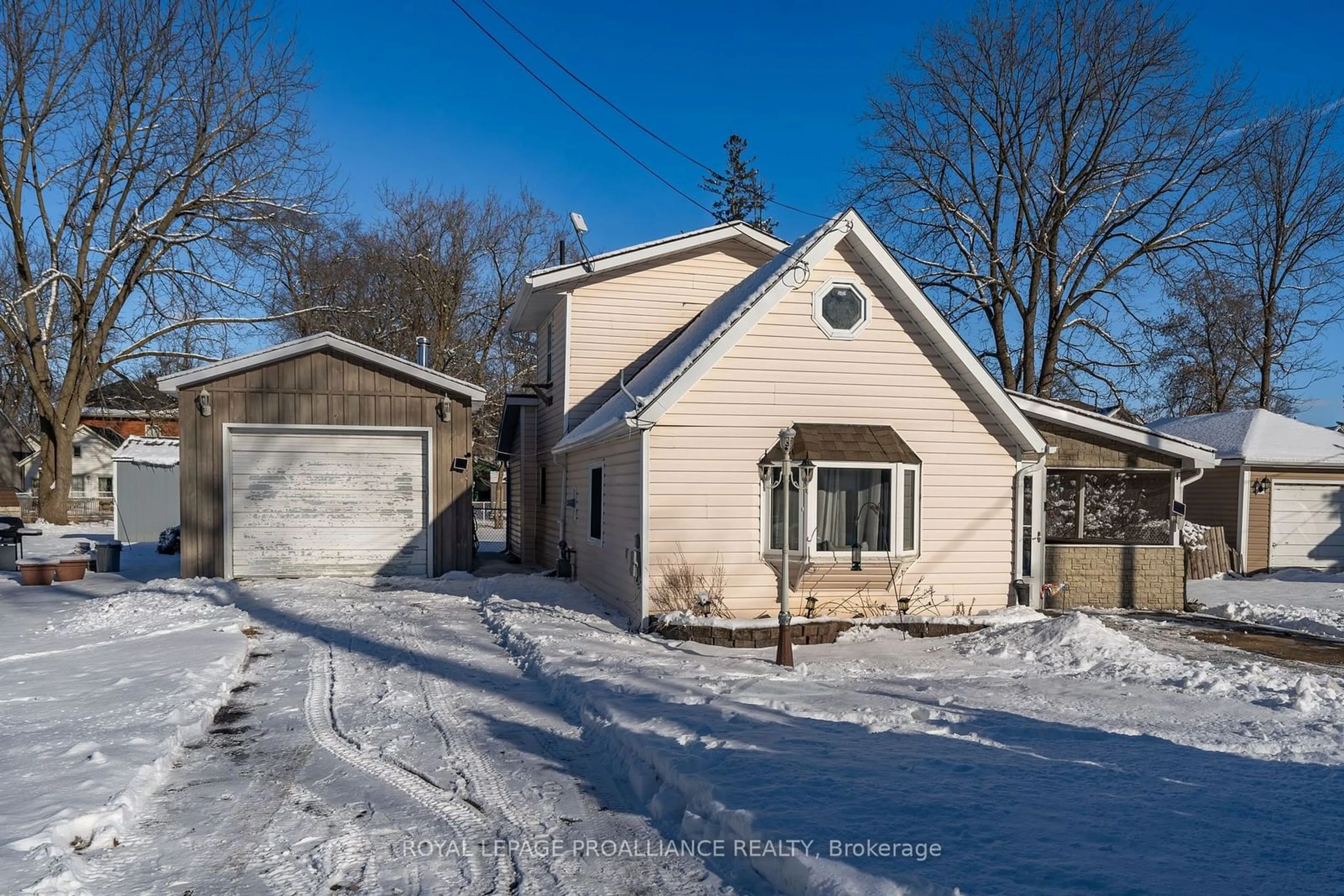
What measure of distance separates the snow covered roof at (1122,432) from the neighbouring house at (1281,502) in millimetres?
6412

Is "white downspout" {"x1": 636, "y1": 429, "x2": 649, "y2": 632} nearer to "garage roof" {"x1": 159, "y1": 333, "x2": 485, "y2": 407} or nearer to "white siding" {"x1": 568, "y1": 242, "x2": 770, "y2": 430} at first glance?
"white siding" {"x1": 568, "y1": 242, "x2": 770, "y2": 430}

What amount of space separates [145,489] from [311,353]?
13653 millimetres

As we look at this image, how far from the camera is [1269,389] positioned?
103ft

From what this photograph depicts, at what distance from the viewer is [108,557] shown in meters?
16.3

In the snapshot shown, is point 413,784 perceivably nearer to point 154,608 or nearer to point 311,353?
point 154,608

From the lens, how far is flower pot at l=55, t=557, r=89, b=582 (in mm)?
14961

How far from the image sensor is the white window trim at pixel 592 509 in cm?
1249

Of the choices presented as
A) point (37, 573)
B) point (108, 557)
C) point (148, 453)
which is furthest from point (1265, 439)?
point (148, 453)

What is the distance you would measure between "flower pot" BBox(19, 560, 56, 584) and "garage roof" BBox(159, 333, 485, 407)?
4.10 meters

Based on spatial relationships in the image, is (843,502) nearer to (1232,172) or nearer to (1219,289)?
(1232,172)

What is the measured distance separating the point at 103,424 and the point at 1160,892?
193ft

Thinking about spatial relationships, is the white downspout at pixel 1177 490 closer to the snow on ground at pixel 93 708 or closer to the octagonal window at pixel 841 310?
the octagonal window at pixel 841 310

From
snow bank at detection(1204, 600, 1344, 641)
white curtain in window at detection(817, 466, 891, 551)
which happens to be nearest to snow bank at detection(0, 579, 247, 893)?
white curtain in window at detection(817, 466, 891, 551)

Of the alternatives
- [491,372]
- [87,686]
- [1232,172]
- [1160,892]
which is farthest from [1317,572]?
[491,372]
